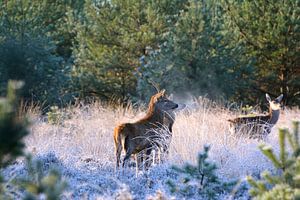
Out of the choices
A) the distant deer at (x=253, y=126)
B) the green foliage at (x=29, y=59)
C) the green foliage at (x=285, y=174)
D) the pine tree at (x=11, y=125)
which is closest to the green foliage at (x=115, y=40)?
the green foliage at (x=29, y=59)

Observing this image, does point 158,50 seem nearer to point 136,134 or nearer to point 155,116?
point 155,116

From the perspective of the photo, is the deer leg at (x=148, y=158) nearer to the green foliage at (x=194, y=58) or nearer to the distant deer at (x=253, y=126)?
the distant deer at (x=253, y=126)

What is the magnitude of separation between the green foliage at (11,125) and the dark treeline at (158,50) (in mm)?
15908

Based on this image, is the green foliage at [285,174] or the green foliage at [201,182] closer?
the green foliage at [285,174]

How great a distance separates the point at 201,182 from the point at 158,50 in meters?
14.9

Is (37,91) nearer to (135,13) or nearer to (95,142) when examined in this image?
(135,13)

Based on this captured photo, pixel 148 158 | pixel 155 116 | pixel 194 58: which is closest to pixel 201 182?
pixel 148 158

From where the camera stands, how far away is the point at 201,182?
548 centimetres

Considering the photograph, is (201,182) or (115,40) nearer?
(201,182)

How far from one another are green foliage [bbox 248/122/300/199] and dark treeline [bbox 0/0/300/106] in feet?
50.5

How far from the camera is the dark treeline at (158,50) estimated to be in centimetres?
1947

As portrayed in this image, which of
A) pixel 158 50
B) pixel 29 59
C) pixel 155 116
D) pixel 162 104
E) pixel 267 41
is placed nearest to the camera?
pixel 155 116

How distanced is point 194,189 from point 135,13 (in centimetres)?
1650

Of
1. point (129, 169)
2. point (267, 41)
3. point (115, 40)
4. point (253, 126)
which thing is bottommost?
point (129, 169)
